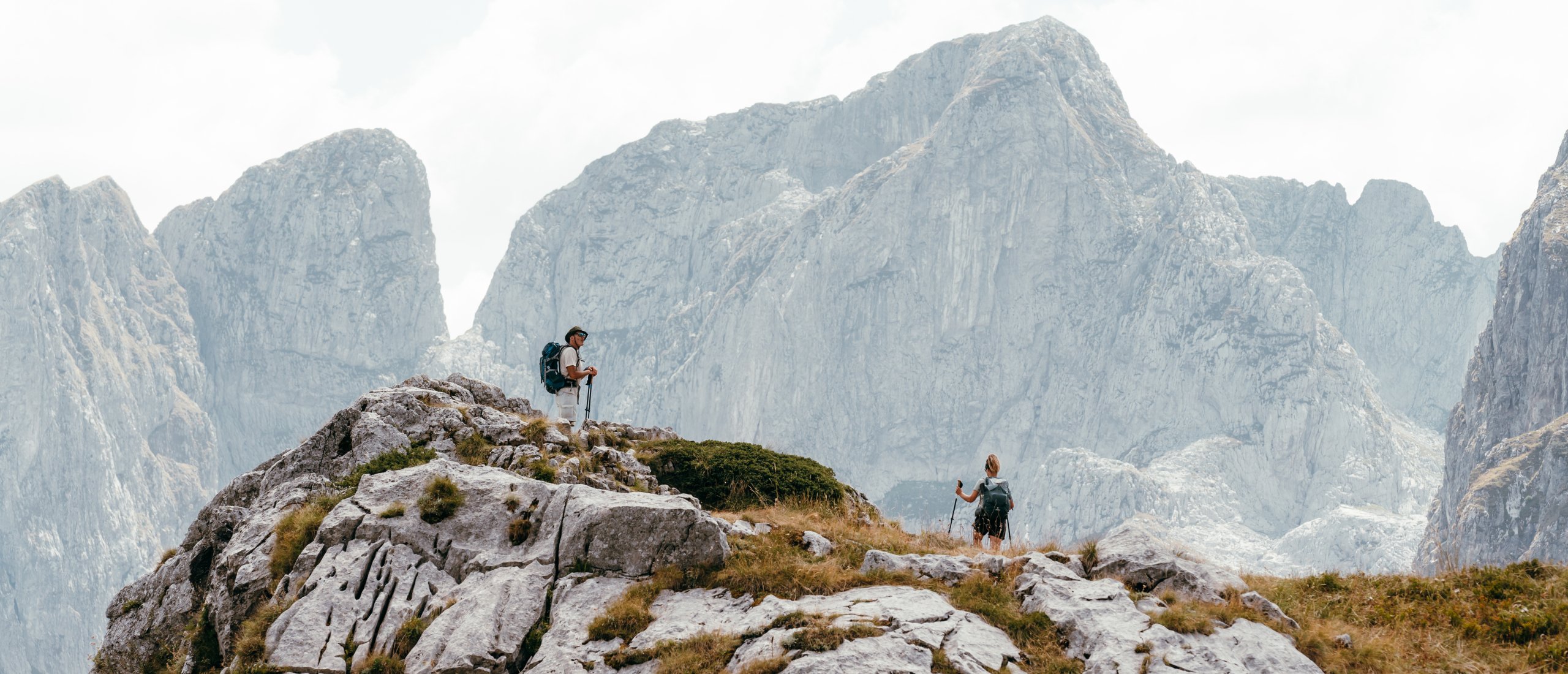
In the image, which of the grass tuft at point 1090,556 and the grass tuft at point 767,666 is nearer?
the grass tuft at point 767,666

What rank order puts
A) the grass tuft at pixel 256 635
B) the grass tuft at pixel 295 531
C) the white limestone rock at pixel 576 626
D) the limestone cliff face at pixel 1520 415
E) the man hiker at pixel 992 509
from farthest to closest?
the limestone cliff face at pixel 1520 415 → the man hiker at pixel 992 509 → the grass tuft at pixel 295 531 → the grass tuft at pixel 256 635 → the white limestone rock at pixel 576 626

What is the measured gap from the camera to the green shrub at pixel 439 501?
15117 millimetres

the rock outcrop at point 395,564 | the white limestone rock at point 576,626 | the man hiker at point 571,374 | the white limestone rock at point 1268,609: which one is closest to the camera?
the white limestone rock at point 576,626

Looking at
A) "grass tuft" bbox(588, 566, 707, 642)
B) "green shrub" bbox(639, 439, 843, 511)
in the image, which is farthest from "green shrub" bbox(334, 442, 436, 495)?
"green shrub" bbox(639, 439, 843, 511)

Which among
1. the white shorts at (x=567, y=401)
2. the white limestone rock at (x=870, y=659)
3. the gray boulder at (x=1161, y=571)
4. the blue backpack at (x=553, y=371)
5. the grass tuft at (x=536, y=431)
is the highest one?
the blue backpack at (x=553, y=371)

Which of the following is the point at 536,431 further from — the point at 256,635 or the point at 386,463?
the point at 256,635

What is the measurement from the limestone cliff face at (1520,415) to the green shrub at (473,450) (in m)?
148

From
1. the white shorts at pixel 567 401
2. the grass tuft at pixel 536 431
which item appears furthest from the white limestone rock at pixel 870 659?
the white shorts at pixel 567 401

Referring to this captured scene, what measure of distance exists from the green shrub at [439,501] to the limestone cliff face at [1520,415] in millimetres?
150057

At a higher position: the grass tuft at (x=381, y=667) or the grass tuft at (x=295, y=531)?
the grass tuft at (x=295, y=531)

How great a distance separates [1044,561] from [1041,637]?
2.23 metres

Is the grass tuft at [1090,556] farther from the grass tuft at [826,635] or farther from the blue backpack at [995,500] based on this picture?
the grass tuft at [826,635]

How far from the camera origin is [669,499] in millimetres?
15133

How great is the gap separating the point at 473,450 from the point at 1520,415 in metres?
201
